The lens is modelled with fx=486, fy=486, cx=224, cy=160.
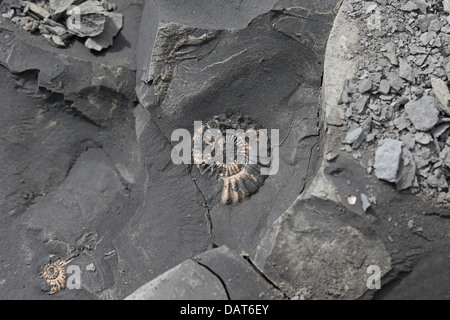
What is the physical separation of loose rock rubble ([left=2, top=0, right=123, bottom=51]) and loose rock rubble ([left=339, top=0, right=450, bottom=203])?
191 cm

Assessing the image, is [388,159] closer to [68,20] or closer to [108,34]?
[108,34]

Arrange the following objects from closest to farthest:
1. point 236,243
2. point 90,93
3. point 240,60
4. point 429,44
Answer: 1. point 429,44
2. point 236,243
3. point 240,60
4. point 90,93

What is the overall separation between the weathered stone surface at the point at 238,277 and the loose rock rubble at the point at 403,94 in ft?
3.07

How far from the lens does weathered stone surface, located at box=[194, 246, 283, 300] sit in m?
2.86

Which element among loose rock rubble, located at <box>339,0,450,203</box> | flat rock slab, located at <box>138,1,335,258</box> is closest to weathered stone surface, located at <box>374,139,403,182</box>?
loose rock rubble, located at <box>339,0,450,203</box>

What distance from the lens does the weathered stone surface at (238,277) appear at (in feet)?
9.38

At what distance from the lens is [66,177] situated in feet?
13.3

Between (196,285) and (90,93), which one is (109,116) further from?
(196,285)

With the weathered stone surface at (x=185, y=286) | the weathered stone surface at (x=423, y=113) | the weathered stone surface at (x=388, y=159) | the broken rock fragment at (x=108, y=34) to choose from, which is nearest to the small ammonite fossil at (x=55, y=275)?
the weathered stone surface at (x=185, y=286)

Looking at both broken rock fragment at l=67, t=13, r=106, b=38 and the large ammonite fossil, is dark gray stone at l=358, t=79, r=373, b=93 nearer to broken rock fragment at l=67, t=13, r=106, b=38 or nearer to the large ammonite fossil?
the large ammonite fossil

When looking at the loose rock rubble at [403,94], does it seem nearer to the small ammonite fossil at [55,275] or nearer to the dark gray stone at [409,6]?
the dark gray stone at [409,6]

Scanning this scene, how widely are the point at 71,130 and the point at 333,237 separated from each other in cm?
237

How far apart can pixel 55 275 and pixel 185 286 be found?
1.25 meters
